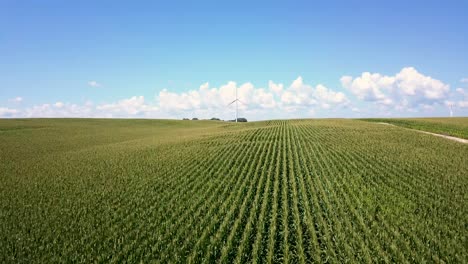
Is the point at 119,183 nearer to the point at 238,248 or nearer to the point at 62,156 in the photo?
the point at 238,248

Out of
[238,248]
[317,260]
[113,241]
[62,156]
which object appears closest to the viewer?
[317,260]

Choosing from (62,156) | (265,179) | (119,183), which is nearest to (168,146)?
(62,156)

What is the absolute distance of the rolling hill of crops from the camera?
36.7ft

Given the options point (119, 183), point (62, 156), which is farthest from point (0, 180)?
point (62, 156)

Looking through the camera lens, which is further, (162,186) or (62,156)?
(62,156)

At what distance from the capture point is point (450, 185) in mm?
17891

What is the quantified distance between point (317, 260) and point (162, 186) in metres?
11.5

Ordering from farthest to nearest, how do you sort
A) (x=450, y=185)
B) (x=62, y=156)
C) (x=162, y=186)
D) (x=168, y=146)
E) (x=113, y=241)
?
(x=168, y=146) → (x=62, y=156) → (x=162, y=186) → (x=450, y=185) → (x=113, y=241)

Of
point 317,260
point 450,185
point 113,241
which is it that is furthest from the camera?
point 450,185

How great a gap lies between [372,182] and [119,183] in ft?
48.8

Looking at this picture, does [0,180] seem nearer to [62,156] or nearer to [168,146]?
[62,156]

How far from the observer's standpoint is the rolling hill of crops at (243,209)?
11.2 m

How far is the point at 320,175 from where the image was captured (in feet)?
68.4

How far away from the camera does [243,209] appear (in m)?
14.8
